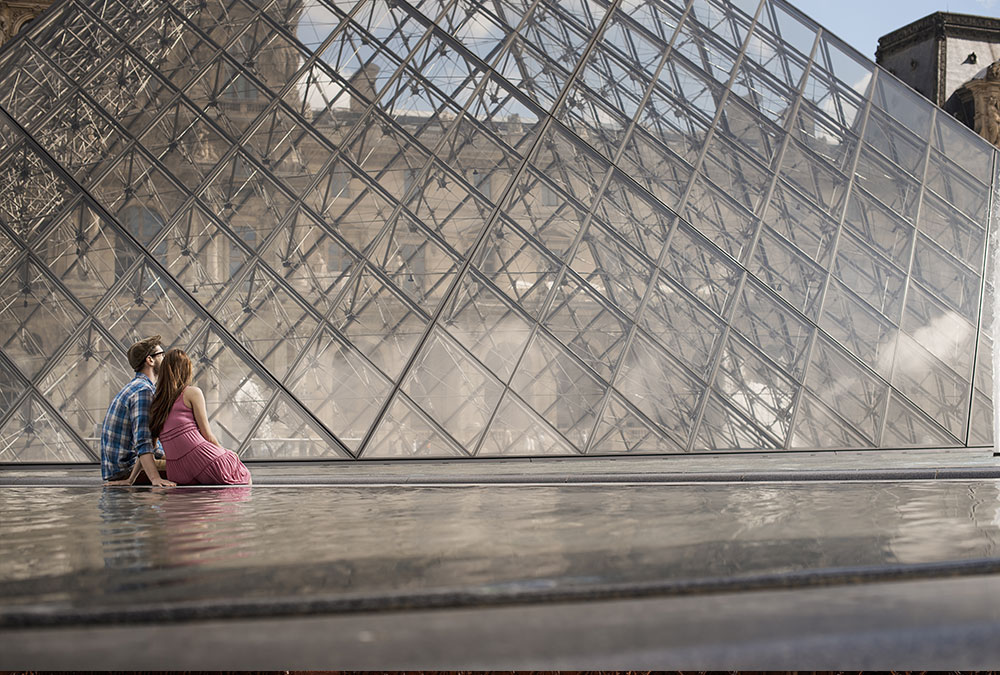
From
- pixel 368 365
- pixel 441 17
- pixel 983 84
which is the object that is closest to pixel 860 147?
pixel 441 17

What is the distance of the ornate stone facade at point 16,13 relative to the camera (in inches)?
704

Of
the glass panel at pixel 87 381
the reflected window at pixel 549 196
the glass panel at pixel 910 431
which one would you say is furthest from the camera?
the reflected window at pixel 549 196

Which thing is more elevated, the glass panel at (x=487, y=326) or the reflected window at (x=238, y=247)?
the glass panel at (x=487, y=326)

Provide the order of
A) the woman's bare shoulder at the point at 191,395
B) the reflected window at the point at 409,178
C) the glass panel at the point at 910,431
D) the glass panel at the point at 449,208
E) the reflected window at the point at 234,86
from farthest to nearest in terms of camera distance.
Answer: the reflected window at the point at 234,86, the reflected window at the point at 409,178, the glass panel at the point at 449,208, the glass panel at the point at 910,431, the woman's bare shoulder at the point at 191,395

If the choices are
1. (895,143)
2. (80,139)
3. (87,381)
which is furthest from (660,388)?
(80,139)

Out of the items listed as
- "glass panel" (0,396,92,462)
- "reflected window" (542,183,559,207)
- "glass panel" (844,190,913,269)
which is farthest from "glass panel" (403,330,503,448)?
"glass panel" (844,190,913,269)

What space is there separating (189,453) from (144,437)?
0.89ft

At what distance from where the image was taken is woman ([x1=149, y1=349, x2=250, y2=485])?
189 inches

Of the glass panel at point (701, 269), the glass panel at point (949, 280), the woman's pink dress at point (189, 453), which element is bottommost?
the woman's pink dress at point (189, 453)

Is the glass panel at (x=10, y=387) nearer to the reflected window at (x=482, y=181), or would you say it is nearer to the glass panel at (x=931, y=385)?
the reflected window at (x=482, y=181)

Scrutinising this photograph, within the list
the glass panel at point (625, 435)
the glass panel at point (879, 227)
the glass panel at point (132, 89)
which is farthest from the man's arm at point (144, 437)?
the glass panel at point (879, 227)

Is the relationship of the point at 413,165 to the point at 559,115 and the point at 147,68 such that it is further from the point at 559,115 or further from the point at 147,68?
the point at 147,68

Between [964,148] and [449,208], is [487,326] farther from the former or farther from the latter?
[964,148]

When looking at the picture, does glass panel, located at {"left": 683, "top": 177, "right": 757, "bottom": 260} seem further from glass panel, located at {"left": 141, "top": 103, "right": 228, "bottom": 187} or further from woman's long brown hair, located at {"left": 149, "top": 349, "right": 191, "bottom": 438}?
woman's long brown hair, located at {"left": 149, "top": 349, "right": 191, "bottom": 438}
